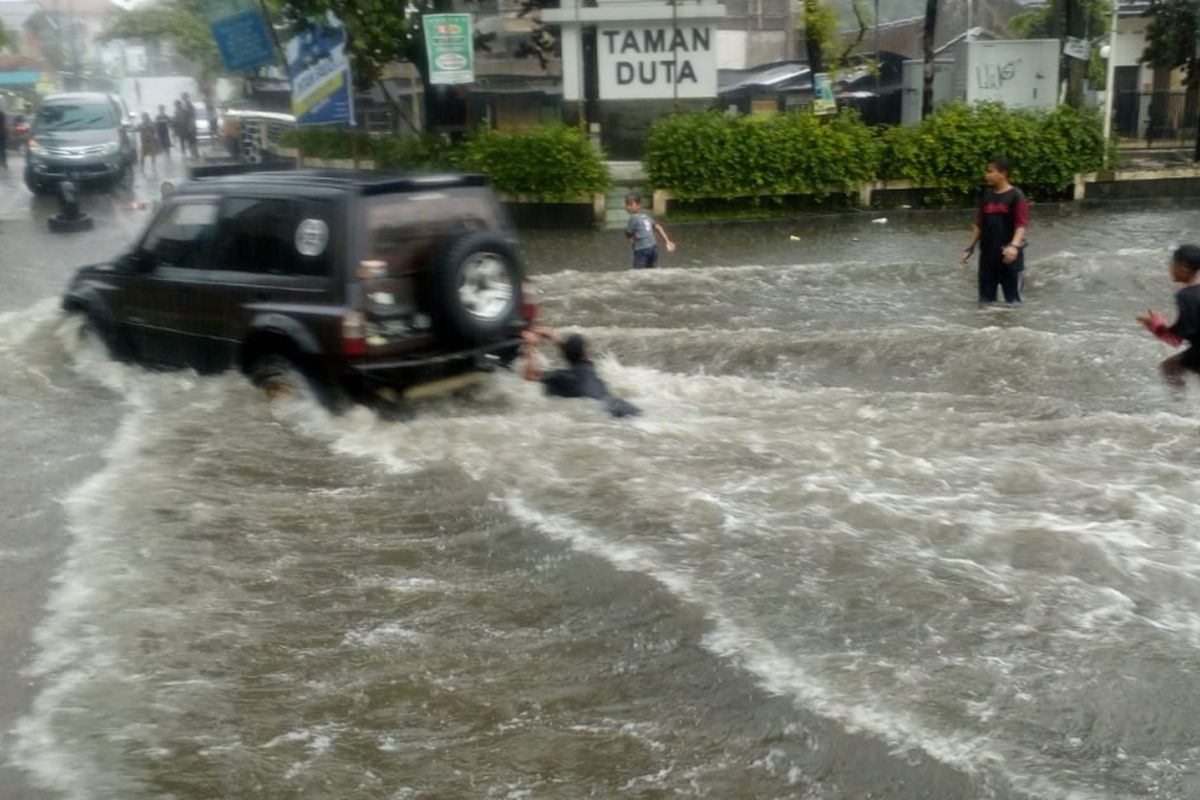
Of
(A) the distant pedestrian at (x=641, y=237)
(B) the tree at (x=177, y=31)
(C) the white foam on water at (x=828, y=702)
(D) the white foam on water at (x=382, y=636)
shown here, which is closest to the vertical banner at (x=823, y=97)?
(A) the distant pedestrian at (x=641, y=237)

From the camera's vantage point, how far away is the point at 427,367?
871 centimetres

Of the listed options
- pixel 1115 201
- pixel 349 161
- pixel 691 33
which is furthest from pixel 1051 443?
pixel 349 161

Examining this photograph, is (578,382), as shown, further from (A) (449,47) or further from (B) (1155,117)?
(B) (1155,117)

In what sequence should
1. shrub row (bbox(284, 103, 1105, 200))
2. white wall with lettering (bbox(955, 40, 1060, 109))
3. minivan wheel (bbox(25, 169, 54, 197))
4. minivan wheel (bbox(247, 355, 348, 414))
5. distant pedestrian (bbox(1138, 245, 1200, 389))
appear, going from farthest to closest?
minivan wheel (bbox(25, 169, 54, 197))
white wall with lettering (bbox(955, 40, 1060, 109))
shrub row (bbox(284, 103, 1105, 200))
minivan wheel (bbox(247, 355, 348, 414))
distant pedestrian (bbox(1138, 245, 1200, 389))

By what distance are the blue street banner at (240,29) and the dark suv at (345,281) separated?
1323 centimetres

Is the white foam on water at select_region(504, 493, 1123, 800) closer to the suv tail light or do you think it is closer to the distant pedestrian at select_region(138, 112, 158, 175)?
the suv tail light

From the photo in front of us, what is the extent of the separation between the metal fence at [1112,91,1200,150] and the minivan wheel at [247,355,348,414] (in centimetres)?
2677

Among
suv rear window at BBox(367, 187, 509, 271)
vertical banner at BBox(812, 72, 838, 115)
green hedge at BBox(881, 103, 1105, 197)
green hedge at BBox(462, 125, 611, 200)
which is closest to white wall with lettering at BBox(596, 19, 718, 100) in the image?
vertical banner at BBox(812, 72, 838, 115)

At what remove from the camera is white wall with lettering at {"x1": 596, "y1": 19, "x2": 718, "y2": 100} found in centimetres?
2475

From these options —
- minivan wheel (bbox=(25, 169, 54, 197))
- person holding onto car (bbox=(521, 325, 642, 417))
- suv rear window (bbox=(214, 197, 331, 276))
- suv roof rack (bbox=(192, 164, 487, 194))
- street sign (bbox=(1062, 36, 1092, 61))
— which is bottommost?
person holding onto car (bbox=(521, 325, 642, 417))

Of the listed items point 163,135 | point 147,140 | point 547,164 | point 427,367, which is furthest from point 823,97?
point 163,135

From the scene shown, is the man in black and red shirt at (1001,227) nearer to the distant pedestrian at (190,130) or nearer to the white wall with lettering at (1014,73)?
the white wall with lettering at (1014,73)

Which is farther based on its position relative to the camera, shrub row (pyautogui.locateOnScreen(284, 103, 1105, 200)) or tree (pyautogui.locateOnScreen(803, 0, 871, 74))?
tree (pyautogui.locateOnScreen(803, 0, 871, 74))

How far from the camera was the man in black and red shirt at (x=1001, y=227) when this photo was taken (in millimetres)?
12430
